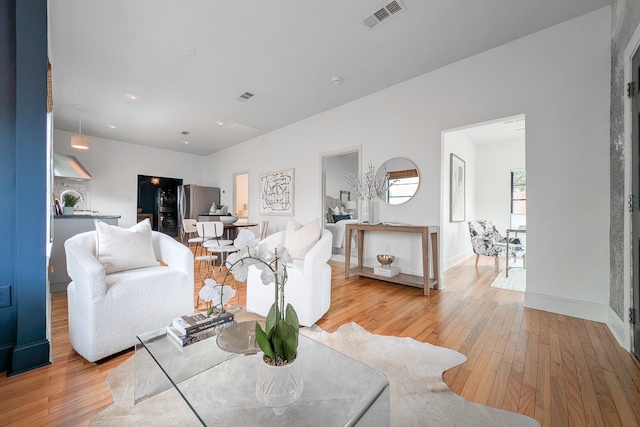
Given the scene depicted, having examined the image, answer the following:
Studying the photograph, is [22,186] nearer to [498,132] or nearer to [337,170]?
[498,132]

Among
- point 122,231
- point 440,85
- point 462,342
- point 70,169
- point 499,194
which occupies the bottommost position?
point 462,342

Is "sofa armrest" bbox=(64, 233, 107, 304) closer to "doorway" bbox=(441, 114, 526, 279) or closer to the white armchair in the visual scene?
the white armchair

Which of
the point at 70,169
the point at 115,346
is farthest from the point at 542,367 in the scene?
the point at 70,169

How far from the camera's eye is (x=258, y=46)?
306 cm

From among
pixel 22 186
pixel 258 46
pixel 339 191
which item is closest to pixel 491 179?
pixel 339 191

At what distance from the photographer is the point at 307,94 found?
14.2 ft

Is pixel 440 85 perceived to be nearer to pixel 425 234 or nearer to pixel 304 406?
pixel 425 234

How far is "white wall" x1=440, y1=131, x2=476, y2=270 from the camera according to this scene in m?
4.64

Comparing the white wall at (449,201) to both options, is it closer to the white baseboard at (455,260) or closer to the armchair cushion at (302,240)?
the white baseboard at (455,260)

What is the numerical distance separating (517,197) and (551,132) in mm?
3763

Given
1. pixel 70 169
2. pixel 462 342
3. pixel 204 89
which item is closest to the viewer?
pixel 462 342

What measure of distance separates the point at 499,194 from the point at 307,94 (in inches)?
193

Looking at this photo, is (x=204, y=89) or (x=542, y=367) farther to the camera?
(x=204, y=89)

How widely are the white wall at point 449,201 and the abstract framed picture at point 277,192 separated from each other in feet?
9.86
